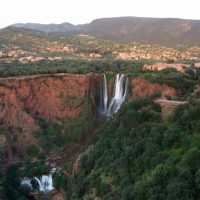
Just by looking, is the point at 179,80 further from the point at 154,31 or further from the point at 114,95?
the point at 154,31

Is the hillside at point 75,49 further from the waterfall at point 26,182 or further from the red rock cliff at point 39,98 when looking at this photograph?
the waterfall at point 26,182

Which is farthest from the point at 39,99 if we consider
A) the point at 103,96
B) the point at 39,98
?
the point at 103,96

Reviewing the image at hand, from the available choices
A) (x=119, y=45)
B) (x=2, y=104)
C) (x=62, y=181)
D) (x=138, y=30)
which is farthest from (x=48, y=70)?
(x=138, y=30)

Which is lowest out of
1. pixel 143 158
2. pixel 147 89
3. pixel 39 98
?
pixel 39 98

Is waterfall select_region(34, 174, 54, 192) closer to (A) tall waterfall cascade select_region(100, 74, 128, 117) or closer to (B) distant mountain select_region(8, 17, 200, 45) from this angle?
(A) tall waterfall cascade select_region(100, 74, 128, 117)

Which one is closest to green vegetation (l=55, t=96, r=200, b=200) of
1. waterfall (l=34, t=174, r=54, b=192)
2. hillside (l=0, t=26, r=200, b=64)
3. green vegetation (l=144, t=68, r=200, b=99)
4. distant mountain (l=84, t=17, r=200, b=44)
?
waterfall (l=34, t=174, r=54, b=192)

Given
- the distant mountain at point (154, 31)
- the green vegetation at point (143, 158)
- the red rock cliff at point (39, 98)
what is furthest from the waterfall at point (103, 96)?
the distant mountain at point (154, 31)
